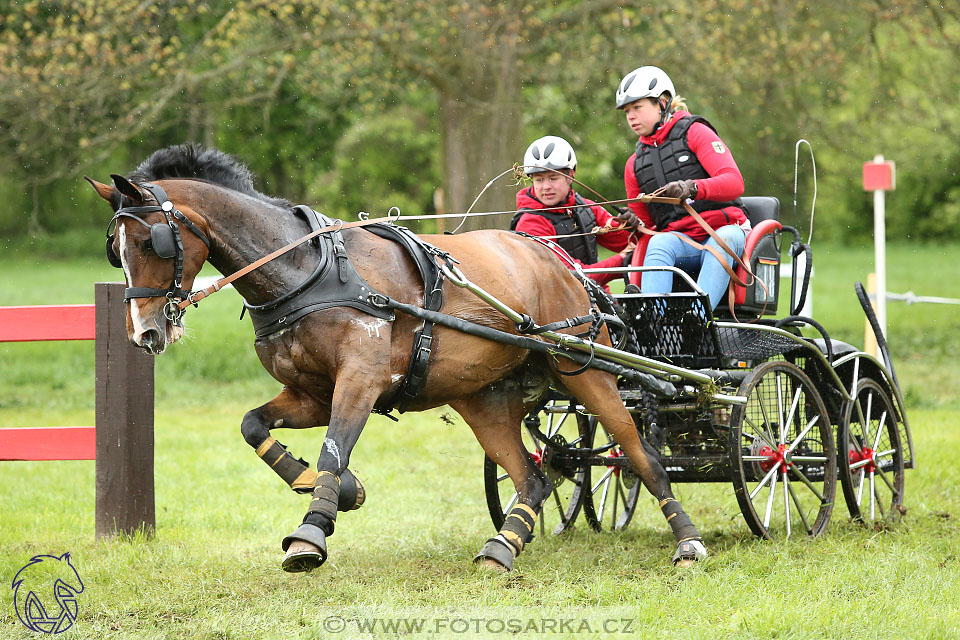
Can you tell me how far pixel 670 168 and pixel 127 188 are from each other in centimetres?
297

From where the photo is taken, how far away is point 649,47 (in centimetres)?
1280

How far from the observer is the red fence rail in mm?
5609

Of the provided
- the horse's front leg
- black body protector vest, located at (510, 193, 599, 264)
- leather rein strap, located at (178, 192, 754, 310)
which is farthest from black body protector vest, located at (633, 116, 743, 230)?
the horse's front leg

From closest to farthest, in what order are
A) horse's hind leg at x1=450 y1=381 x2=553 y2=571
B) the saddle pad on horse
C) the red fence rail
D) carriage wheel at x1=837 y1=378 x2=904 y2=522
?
the saddle pad on horse
horse's hind leg at x1=450 y1=381 x2=553 y2=571
the red fence rail
carriage wheel at x1=837 y1=378 x2=904 y2=522

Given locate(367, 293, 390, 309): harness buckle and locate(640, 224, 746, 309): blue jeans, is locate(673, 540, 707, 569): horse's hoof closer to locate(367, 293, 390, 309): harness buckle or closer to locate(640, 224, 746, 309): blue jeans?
locate(640, 224, 746, 309): blue jeans

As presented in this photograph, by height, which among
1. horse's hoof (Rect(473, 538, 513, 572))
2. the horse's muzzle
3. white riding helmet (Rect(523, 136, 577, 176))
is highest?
white riding helmet (Rect(523, 136, 577, 176))

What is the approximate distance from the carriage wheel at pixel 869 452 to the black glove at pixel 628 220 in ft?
5.34

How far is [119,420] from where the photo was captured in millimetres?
5629

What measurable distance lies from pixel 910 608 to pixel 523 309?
204 cm

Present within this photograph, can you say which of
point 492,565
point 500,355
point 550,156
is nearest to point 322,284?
point 500,355

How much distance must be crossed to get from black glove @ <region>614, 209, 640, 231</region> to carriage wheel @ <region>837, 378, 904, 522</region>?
1.63 meters

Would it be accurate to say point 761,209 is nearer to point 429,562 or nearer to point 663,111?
point 663,111

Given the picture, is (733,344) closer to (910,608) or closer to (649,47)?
(910,608)

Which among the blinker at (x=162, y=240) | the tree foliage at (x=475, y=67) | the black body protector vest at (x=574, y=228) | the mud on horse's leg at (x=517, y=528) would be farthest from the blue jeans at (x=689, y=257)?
the tree foliage at (x=475, y=67)
